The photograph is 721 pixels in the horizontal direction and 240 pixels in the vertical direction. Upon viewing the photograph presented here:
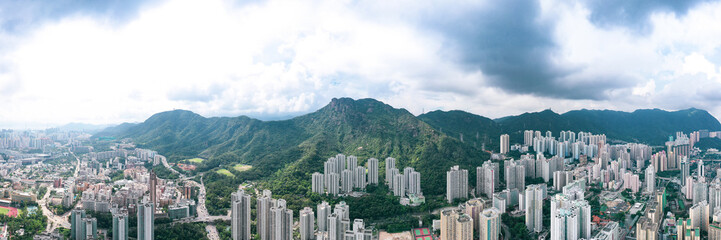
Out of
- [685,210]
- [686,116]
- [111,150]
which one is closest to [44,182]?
[111,150]

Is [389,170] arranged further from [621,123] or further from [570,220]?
[621,123]

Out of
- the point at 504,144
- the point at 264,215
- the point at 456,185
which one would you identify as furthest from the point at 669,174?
the point at 264,215

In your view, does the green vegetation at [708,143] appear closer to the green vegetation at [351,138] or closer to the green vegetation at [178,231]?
the green vegetation at [351,138]

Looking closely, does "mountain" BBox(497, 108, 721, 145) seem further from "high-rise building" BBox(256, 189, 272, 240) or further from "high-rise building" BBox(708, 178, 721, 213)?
"high-rise building" BBox(256, 189, 272, 240)

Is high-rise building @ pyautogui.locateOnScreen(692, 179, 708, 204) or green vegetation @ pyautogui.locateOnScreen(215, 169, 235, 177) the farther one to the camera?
green vegetation @ pyautogui.locateOnScreen(215, 169, 235, 177)

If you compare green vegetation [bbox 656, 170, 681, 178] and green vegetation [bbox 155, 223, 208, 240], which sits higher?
green vegetation [bbox 656, 170, 681, 178]

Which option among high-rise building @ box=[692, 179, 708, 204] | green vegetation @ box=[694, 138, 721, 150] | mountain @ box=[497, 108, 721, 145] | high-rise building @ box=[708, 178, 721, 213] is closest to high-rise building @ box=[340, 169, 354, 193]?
high-rise building @ box=[708, 178, 721, 213]
